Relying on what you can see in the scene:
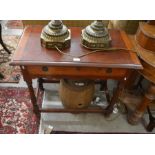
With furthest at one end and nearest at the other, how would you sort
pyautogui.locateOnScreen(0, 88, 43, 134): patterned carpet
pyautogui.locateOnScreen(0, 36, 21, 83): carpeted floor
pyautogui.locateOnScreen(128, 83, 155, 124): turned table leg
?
1. pyautogui.locateOnScreen(0, 36, 21, 83): carpeted floor
2. pyautogui.locateOnScreen(0, 88, 43, 134): patterned carpet
3. pyautogui.locateOnScreen(128, 83, 155, 124): turned table leg

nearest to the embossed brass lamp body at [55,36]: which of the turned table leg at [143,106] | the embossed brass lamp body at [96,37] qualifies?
the embossed brass lamp body at [96,37]

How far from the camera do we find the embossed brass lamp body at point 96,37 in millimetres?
994

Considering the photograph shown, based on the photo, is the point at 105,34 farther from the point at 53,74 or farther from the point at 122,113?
the point at 122,113

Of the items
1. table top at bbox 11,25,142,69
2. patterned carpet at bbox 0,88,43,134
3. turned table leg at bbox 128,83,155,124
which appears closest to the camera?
table top at bbox 11,25,142,69

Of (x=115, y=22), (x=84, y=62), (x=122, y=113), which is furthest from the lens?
(x=122, y=113)

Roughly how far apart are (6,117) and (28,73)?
1.95 ft

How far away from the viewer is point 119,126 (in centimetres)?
144

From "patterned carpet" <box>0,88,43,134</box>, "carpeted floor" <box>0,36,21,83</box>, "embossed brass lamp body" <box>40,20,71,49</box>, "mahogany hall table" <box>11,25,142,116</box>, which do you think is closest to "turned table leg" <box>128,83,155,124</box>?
"mahogany hall table" <box>11,25,142,116</box>

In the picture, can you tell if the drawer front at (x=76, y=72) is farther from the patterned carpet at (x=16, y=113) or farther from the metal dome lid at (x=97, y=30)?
the patterned carpet at (x=16, y=113)

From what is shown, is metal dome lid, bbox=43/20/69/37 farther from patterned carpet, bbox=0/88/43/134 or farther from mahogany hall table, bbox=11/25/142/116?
patterned carpet, bbox=0/88/43/134

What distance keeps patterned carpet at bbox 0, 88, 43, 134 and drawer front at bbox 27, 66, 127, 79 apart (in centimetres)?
53

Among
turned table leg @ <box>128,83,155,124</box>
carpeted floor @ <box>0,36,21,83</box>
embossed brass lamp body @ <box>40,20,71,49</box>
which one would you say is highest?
embossed brass lamp body @ <box>40,20,71,49</box>

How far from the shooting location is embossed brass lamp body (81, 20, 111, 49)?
3.26 feet

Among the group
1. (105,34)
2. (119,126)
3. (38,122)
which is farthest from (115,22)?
(38,122)
